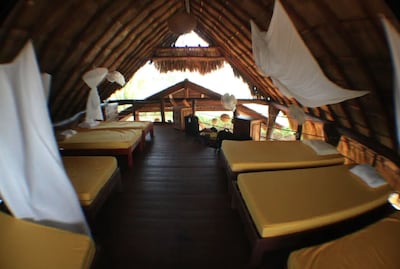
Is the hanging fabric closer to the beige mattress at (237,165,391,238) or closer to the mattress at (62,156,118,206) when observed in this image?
the mattress at (62,156,118,206)

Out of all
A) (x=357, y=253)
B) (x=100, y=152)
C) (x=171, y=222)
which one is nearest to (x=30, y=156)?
(x=171, y=222)

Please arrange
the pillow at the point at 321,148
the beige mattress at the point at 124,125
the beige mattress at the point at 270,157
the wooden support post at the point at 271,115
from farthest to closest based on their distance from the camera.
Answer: the wooden support post at the point at 271,115 < the beige mattress at the point at 124,125 < the pillow at the point at 321,148 < the beige mattress at the point at 270,157

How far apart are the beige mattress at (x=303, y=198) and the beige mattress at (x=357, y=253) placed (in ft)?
0.67

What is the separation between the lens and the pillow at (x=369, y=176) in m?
2.17

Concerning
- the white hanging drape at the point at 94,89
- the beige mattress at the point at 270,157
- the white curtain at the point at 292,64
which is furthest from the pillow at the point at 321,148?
the white hanging drape at the point at 94,89

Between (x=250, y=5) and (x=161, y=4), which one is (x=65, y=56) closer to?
(x=161, y=4)

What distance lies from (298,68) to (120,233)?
2434 millimetres

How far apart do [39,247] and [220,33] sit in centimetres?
470

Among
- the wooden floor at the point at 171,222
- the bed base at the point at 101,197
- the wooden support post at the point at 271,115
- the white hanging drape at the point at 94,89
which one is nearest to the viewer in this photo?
the wooden floor at the point at 171,222

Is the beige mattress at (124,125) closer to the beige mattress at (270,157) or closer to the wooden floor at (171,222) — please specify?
the wooden floor at (171,222)

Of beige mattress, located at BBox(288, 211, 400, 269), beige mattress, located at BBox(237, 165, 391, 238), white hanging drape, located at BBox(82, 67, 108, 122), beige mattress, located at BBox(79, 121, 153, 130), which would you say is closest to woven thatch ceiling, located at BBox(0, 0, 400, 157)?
white hanging drape, located at BBox(82, 67, 108, 122)

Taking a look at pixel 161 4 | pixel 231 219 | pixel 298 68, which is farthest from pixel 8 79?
pixel 161 4

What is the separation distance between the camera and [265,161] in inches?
105

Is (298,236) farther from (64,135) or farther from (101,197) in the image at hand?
(64,135)
